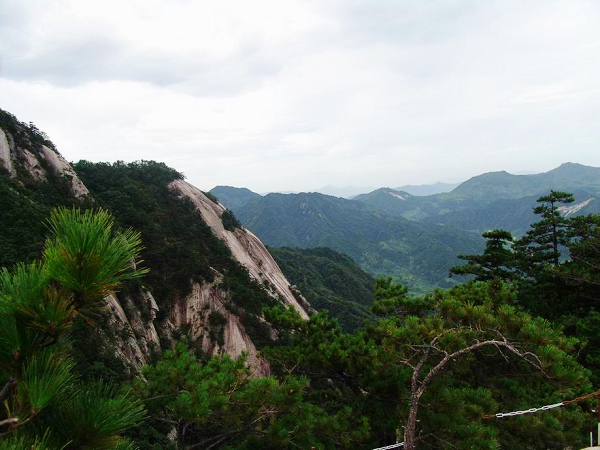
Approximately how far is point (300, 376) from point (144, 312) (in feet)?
66.9

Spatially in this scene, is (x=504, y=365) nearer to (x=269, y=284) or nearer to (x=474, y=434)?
(x=474, y=434)

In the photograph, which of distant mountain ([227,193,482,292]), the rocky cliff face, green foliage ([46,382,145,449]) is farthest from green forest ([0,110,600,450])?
distant mountain ([227,193,482,292])

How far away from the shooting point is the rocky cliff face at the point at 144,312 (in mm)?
20781

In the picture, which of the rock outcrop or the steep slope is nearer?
the rock outcrop

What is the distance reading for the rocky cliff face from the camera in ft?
68.2

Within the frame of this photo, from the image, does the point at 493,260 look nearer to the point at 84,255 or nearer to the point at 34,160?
the point at 84,255

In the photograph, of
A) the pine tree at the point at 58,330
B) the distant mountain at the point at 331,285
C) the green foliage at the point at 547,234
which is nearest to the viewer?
the pine tree at the point at 58,330

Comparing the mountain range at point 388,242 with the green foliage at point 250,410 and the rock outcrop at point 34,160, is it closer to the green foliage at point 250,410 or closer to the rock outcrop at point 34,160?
the rock outcrop at point 34,160

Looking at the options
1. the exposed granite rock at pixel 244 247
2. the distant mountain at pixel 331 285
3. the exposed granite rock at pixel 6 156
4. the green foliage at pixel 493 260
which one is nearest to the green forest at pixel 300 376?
the green foliage at pixel 493 260

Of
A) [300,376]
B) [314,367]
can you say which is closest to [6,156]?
[314,367]

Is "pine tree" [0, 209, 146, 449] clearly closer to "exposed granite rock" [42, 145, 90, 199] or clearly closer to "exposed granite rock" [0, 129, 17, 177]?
"exposed granite rock" [0, 129, 17, 177]

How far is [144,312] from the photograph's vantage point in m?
23.9

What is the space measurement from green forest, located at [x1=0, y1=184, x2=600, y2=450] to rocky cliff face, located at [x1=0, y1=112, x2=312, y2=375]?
589 inches

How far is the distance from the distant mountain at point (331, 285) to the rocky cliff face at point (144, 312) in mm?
10413
